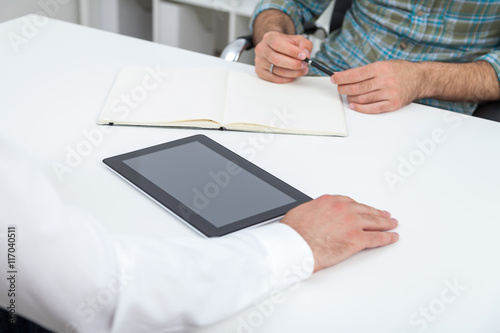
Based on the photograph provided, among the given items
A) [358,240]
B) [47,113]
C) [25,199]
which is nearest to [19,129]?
[47,113]

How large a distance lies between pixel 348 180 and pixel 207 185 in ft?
0.75

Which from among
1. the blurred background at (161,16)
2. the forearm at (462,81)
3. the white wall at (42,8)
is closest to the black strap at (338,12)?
the forearm at (462,81)

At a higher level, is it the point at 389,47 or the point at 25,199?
the point at 25,199

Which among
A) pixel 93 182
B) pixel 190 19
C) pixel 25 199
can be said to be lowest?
pixel 190 19

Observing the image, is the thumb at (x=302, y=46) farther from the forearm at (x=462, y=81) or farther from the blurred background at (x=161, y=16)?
the blurred background at (x=161, y=16)

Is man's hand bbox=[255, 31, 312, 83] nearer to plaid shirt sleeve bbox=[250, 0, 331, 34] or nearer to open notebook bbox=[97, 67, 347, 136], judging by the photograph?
open notebook bbox=[97, 67, 347, 136]

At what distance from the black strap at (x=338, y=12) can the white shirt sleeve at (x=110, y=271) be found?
1198 mm

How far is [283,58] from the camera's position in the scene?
117 centimetres

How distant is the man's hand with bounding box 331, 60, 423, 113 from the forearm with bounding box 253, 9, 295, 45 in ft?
1.42

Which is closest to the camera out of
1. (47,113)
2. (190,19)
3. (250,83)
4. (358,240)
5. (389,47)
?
(358,240)

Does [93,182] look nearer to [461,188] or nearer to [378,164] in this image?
[378,164]

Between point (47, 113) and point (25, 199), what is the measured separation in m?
0.51

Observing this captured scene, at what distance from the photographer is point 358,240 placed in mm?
710

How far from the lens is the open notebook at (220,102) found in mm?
988
